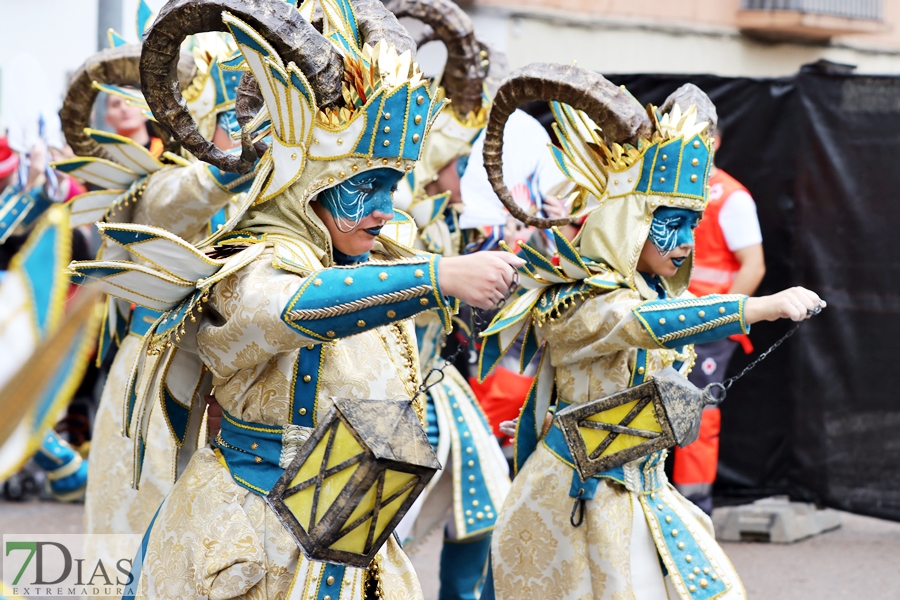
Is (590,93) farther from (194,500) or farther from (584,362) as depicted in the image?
(194,500)

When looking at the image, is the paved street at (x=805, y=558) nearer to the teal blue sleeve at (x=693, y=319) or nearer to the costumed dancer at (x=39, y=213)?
the costumed dancer at (x=39, y=213)

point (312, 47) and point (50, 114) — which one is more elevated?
point (312, 47)

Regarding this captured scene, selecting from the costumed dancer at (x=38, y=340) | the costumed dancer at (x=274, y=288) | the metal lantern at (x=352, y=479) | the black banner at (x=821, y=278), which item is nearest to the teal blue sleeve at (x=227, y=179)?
the costumed dancer at (x=274, y=288)

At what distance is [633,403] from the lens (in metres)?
3.14

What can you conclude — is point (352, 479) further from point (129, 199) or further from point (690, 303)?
point (129, 199)

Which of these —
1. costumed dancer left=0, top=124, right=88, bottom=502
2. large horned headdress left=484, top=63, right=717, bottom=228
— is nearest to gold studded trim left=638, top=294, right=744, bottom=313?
large horned headdress left=484, top=63, right=717, bottom=228

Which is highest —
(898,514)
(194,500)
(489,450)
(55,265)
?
(55,265)

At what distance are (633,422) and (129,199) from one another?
6.37 feet

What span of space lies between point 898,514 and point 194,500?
4.37 m

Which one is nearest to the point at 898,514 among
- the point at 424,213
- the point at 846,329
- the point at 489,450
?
the point at 846,329

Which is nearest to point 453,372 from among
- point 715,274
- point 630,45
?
point 715,274

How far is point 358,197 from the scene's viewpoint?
2486mm

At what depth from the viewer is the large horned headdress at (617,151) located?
131 inches

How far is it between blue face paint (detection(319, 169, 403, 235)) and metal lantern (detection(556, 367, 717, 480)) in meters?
0.96
